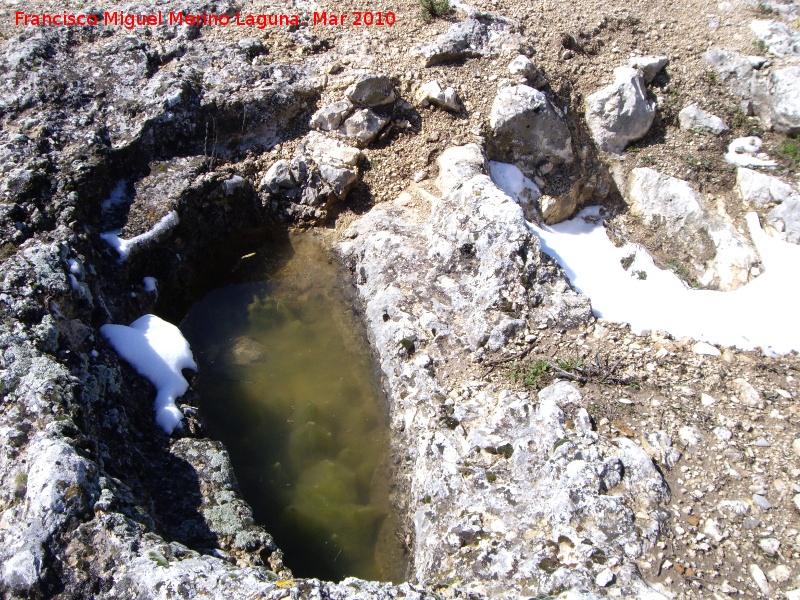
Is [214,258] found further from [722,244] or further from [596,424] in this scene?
[722,244]

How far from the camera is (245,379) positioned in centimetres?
741

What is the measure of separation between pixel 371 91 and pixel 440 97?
1133 mm

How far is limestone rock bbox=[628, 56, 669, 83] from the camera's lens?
10.1 meters

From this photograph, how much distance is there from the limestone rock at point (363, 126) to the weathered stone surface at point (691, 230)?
4260 millimetres

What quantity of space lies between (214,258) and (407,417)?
415cm

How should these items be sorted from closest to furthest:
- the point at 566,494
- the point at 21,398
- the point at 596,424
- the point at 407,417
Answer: the point at 21,398 → the point at 566,494 → the point at 596,424 → the point at 407,417

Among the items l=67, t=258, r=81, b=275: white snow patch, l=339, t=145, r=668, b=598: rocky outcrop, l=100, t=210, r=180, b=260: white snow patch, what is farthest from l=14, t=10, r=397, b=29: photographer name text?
l=67, t=258, r=81, b=275: white snow patch

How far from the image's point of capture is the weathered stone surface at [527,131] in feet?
30.4

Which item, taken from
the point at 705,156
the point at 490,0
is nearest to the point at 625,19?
the point at 490,0

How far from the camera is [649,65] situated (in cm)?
1012

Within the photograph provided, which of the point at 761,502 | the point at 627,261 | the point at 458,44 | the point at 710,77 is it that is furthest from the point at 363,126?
the point at 761,502

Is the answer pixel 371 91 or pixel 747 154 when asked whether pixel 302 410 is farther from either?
pixel 747 154

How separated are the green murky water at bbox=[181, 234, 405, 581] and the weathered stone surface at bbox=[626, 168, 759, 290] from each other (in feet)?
16.5

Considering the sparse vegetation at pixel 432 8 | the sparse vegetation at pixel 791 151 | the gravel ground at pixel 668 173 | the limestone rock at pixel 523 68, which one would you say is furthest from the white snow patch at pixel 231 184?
the sparse vegetation at pixel 791 151
